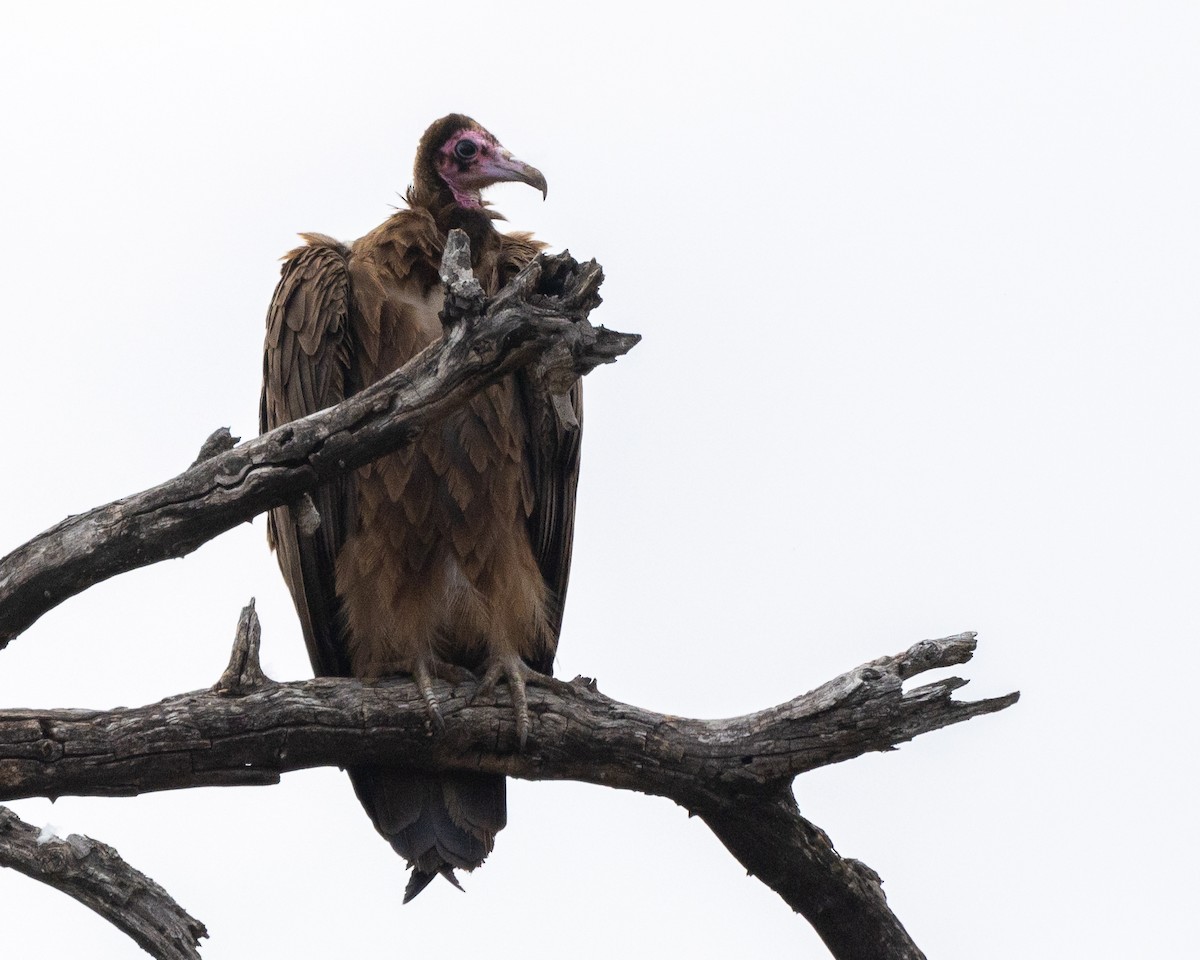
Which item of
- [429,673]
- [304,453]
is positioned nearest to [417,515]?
[429,673]

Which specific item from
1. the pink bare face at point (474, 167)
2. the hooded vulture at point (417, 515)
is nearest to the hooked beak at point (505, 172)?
the pink bare face at point (474, 167)

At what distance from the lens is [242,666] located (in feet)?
16.2

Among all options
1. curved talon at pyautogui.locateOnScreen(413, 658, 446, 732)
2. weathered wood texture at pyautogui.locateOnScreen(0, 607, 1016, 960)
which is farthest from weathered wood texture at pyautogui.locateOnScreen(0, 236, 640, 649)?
curved talon at pyautogui.locateOnScreen(413, 658, 446, 732)

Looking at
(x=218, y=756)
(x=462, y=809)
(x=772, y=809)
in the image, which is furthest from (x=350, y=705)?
(x=772, y=809)

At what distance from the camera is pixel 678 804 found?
5.23m

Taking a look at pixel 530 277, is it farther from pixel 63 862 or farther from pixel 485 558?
pixel 63 862

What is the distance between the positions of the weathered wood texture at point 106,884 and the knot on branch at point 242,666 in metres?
0.60

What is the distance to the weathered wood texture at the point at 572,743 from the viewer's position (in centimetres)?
470

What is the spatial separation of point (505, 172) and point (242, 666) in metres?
2.42

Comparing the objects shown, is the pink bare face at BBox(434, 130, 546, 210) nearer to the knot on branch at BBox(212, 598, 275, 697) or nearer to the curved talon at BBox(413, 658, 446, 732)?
the curved talon at BBox(413, 658, 446, 732)

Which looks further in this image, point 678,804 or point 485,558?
point 485,558

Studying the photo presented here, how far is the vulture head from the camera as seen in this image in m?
6.35

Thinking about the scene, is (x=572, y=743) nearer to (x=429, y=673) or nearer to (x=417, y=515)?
(x=429, y=673)

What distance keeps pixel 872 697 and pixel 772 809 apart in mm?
634
